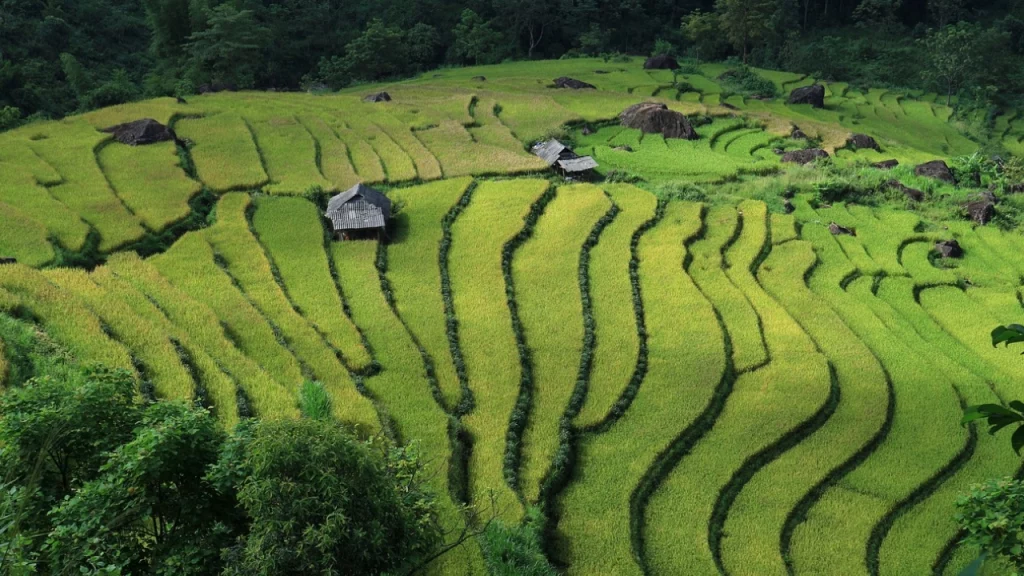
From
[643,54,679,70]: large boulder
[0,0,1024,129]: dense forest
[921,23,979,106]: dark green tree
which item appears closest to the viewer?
[0,0,1024,129]: dense forest

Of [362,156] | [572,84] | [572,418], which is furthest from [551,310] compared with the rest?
[572,84]

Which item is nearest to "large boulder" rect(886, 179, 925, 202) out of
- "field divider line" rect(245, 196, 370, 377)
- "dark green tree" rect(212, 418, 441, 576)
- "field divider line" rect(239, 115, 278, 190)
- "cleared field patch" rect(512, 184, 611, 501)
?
"cleared field patch" rect(512, 184, 611, 501)

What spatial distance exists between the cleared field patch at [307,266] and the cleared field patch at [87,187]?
3641 millimetres

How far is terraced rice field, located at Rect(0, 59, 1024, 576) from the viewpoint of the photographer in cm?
1349

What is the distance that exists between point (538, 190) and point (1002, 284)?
14838 mm

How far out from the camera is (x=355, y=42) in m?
50.1

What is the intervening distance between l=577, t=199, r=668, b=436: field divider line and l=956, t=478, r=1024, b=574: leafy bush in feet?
23.1

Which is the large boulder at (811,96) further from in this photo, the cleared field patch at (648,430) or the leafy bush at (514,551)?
the leafy bush at (514,551)

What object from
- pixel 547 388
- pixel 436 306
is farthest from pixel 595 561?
pixel 436 306

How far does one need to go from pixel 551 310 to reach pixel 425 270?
3.90 metres

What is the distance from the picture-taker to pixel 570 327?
60.6 ft

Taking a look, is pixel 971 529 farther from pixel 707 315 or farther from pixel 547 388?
pixel 707 315

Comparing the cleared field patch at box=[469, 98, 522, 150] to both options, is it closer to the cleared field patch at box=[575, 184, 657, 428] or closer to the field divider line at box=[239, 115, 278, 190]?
the cleared field patch at box=[575, 184, 657, 428]

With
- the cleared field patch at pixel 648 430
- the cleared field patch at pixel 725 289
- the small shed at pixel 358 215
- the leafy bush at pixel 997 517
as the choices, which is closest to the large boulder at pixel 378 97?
the small shed at pixel 358 215
